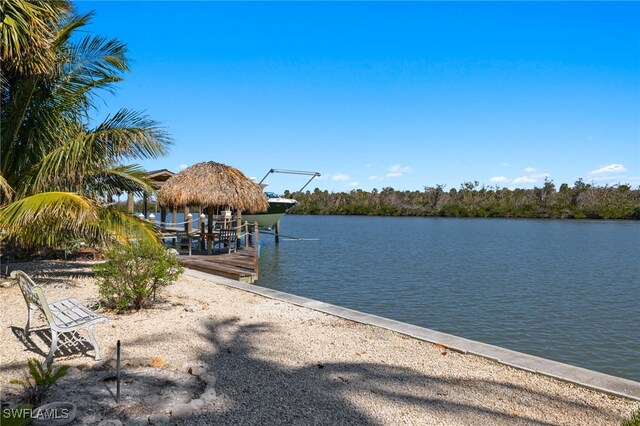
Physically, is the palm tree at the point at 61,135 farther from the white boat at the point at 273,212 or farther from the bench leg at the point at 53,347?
the white boat at the point at 273,212

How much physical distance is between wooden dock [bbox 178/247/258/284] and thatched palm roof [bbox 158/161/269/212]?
6.91 feet

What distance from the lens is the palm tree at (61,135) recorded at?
8.39 m

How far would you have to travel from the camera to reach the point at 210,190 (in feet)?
55.1

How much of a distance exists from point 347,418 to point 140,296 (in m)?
4.62

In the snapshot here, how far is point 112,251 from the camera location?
7305mm

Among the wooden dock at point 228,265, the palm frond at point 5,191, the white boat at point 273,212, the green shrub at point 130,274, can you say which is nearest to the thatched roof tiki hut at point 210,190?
the wooden dock at point 228,265

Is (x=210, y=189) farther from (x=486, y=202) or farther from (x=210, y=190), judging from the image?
(x=486, y=202)

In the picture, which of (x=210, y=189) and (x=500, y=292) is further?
(x=210, y=189)

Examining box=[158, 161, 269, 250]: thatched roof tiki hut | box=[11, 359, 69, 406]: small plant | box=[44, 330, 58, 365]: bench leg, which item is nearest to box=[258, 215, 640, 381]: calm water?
box=[158, 161, 269, 250]: thatched roof tiki hut

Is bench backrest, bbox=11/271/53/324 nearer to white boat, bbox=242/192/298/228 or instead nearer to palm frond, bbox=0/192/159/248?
palm frond, bbox=0/192/159/248

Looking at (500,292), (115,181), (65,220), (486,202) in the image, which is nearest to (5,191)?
(65,220)

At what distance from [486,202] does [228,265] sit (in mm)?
73657

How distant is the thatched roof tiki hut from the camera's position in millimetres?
16688

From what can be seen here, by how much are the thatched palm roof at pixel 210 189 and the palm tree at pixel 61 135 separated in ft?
20.2
